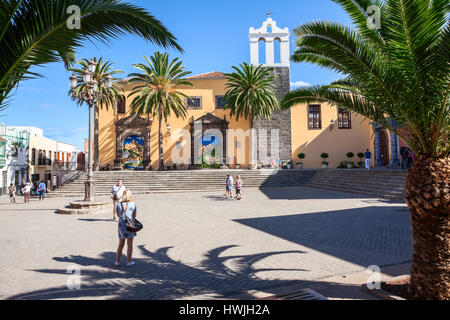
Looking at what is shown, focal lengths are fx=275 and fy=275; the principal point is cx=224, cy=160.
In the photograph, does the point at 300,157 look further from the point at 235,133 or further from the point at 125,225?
the point at 125,225

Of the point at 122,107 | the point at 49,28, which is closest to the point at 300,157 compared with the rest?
the point at 122,107

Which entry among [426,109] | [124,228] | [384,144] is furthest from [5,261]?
[384,144]

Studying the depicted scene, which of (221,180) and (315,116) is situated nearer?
(221,180)

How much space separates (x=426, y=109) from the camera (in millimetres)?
3643

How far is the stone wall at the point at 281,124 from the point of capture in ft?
108

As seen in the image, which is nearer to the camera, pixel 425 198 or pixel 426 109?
pixel 425 198

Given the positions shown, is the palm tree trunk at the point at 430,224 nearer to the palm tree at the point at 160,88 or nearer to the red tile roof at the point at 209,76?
the palm tree at the point at 160,88

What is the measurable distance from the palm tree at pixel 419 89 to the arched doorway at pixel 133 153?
32.2 metres

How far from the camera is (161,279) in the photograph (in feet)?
16.0

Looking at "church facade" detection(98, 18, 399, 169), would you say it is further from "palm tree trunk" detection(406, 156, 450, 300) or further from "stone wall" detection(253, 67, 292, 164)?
"palm tree trunk" detection(406, 156, 450, 300)

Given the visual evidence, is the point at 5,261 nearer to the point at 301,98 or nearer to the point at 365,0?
the point at 301,98

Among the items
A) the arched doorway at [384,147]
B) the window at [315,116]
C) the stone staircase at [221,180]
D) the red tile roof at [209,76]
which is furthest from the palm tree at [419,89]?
the red tile roof at [209,76]

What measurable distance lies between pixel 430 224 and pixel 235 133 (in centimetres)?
3026

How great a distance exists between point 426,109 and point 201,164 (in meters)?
29.8
